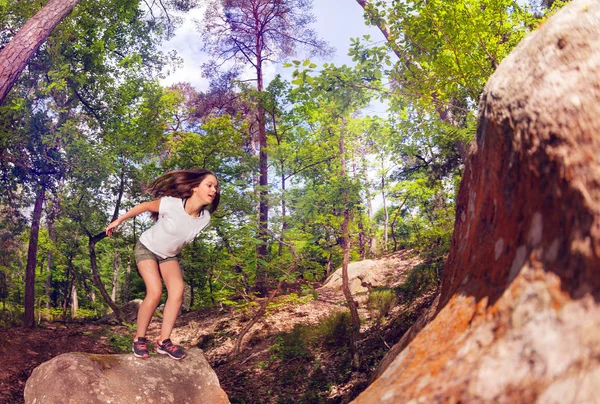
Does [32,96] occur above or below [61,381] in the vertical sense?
Result: above

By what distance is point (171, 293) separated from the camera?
3592 mm

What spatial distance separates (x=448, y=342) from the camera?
158cm

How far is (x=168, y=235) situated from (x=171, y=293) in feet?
1.77

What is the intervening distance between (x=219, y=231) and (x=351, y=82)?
6.20 meters

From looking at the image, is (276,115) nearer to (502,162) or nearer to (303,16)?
(303,16)

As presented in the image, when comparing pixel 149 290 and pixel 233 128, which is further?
pixel 233 128

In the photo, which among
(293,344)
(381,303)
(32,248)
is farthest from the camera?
(32,248)

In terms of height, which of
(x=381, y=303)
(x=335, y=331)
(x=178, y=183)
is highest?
(x=178, y=183)

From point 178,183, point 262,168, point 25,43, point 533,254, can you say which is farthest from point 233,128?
point 533,254

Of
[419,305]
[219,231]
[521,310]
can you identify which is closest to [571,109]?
[521,310]

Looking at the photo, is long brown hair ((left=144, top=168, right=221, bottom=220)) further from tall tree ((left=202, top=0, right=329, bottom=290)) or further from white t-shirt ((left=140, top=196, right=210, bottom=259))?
tall tree ((left=202, top=0, right=329, bottom=290))

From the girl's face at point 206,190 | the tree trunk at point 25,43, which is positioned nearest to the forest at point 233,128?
the tree trunk at point 25,43

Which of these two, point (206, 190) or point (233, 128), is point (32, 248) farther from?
point (206, 190)

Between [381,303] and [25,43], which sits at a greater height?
[25,43]
